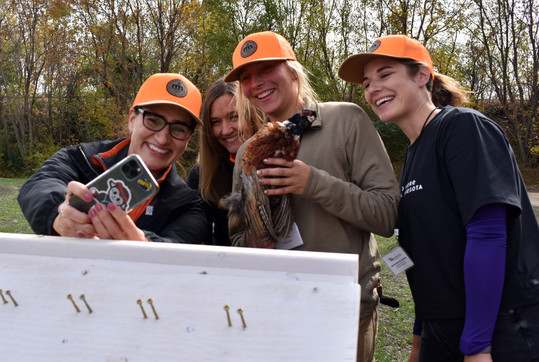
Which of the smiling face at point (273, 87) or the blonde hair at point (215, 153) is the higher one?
the smiling face at point (273, 87)

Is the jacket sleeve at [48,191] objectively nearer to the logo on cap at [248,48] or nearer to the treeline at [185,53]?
the logo on cap at [248,48]

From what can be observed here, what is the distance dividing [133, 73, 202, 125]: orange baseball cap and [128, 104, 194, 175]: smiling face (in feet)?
0.18

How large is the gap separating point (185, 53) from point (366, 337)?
18451mm

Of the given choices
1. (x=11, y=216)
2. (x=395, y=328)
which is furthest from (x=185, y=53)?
(x=395, y=328)

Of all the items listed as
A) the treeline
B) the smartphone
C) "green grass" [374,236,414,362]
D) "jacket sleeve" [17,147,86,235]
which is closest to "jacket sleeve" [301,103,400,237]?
the smartphone

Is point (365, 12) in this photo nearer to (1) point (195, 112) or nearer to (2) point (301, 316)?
(1) point (195, 112)

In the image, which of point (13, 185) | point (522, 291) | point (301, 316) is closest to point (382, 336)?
point (522, 291)

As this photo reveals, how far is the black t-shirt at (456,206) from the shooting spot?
1.68 metres

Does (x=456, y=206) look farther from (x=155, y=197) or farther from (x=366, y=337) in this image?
(x=155, y=197)

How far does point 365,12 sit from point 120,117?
13.9m

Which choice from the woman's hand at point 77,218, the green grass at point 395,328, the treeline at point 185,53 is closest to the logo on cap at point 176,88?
the woman's hand at point 77,218

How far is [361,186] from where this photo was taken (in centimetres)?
206

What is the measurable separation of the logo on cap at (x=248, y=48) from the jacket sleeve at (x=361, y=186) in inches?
21.3

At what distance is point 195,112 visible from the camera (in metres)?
2.53
